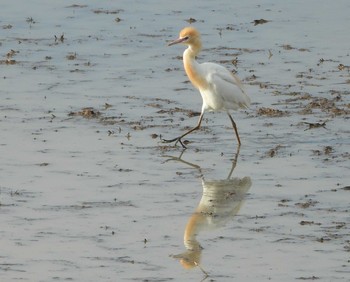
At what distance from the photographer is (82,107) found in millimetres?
16906

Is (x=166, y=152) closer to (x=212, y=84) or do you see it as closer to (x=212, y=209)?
(x=212, y=84)

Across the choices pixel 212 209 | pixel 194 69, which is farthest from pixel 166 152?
pixel 212 209

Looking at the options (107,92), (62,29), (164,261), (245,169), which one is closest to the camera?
(164,261)

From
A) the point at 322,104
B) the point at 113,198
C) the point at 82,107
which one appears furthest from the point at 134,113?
the point at 113,198

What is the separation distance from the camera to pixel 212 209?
13.0m

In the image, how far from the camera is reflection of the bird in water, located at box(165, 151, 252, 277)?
11.6 meters

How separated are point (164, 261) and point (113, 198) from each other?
2.02 meters

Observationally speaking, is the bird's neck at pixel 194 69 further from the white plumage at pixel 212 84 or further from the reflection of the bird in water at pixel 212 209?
the reflection of the bird in water at pixel 212 209

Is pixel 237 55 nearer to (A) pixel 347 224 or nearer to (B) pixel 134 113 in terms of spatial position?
(B) pixel 134 113

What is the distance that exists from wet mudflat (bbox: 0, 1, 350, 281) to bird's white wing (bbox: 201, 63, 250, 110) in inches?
16.2

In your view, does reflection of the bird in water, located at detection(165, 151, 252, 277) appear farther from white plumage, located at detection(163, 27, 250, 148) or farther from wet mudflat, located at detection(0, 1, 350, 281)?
white plumage, located at detection(163, 27, 250, 148)

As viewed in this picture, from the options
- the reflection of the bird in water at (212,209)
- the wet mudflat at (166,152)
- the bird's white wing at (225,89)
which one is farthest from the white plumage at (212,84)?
the reflection of the bird in water at (212,209)

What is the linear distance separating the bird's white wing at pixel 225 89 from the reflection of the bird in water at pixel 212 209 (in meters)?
0.99

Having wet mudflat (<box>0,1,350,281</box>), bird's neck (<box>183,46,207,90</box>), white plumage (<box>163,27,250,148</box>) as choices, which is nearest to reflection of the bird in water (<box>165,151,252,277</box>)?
wet mudflat (<box>0,1,350,281</box>)
